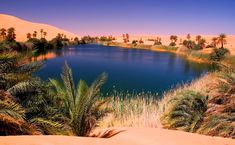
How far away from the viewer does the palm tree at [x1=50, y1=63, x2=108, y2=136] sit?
7559 mm

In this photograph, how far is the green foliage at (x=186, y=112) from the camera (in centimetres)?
918

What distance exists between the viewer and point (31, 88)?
700 centimetres

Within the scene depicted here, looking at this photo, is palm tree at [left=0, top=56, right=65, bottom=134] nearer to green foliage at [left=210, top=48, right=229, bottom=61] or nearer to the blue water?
the blue water

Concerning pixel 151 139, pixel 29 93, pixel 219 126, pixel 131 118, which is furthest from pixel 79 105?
pixel 219 126

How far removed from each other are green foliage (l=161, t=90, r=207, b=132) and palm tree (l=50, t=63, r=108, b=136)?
238cm

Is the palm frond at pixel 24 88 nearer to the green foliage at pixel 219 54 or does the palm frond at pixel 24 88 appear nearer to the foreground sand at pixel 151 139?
the foreground sand at pixel 151 139

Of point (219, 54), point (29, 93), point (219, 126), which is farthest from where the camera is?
point (219, 54)

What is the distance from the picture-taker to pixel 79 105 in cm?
762

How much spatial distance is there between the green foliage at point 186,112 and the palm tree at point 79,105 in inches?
93.8

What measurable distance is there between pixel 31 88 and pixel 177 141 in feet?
10.9

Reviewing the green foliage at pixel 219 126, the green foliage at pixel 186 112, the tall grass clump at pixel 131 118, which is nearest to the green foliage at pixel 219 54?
the tall grass clump at pixel 131 118

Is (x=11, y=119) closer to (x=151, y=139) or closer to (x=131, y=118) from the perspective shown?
(x=151, y=139)

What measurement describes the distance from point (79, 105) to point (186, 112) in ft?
11.3

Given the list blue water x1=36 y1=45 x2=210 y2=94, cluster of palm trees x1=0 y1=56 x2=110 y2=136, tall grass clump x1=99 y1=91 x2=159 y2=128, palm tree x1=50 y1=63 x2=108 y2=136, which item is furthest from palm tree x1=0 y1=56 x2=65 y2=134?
blue water x1=36 y1=45 x2=210 y2=94
